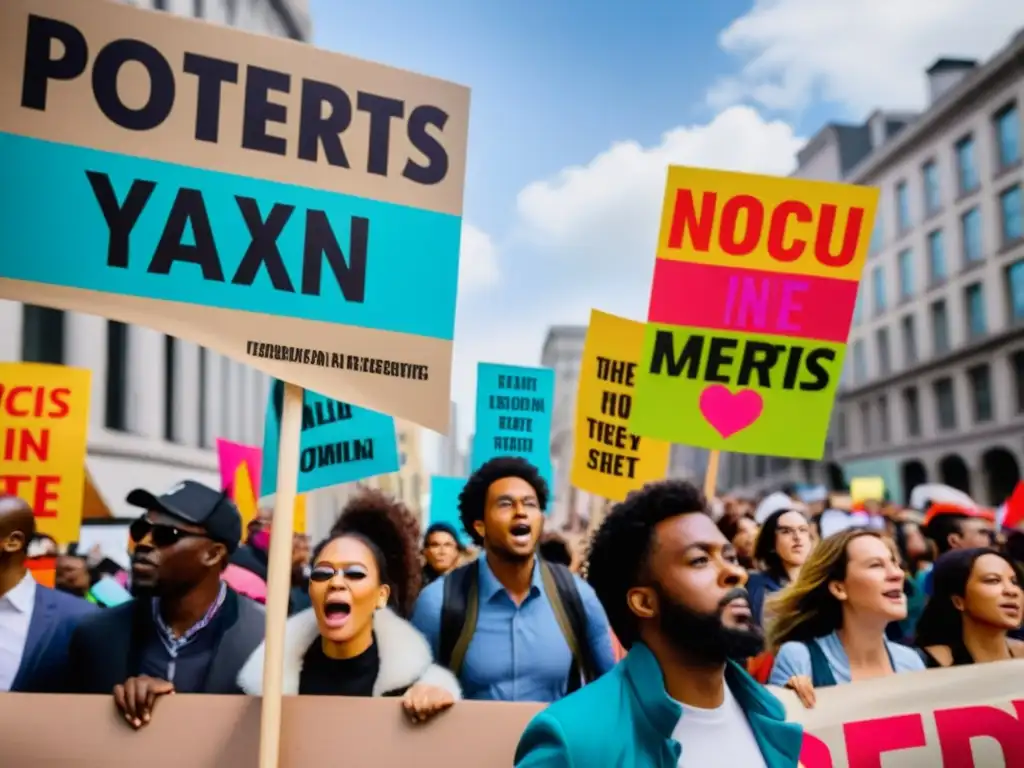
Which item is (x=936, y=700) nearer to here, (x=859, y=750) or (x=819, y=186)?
(x=859, y=750)

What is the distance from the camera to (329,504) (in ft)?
107

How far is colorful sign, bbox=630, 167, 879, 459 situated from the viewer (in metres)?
4.12

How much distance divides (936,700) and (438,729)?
4.85 feet

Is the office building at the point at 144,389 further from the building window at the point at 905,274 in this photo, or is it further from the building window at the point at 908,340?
the building window at the point at 905,274

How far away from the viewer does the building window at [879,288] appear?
124 ft

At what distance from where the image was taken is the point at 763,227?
4414 mm

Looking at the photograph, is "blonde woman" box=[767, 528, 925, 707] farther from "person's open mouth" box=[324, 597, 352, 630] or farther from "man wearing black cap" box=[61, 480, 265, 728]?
"man wearing black cap" box=[61, 480, 265, 728]

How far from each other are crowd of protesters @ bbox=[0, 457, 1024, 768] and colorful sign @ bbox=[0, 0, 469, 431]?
2.40 ft

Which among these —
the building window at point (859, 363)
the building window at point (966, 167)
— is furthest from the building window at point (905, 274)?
the building window at point (966, 167)

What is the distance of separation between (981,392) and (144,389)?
2623 cm

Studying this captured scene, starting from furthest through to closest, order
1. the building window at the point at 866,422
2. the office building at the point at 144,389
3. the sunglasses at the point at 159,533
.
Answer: the building window at the point at 866,422 → the office building at the point at 144,389 → the sunglasses at the point at 159,533

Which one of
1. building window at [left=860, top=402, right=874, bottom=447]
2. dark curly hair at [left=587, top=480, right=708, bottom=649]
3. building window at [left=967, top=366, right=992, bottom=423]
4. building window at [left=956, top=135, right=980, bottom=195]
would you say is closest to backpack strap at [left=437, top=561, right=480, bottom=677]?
dark curly hair at [left=587, top=480, right=708, bottom=649]

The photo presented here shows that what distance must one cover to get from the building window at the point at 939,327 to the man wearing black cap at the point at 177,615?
34559 mm

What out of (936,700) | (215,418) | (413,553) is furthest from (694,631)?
(215,418)
